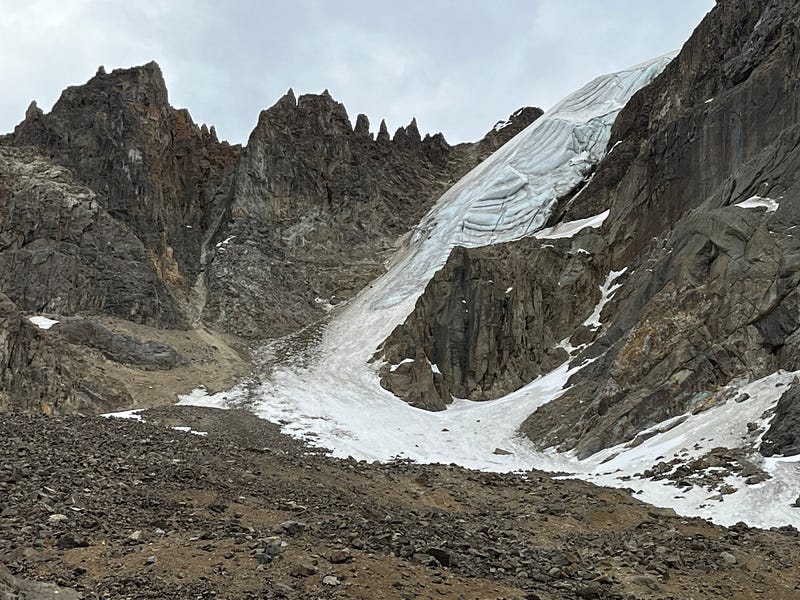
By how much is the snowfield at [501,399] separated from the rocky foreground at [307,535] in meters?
2.73

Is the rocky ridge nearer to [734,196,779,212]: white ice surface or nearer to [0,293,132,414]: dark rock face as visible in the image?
[0,293,132,414]: dark rock face

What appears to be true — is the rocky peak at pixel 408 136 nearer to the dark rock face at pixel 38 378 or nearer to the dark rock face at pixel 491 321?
the dark rock face at pixel 491 321

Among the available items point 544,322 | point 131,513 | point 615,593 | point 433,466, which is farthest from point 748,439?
→ point 544,322

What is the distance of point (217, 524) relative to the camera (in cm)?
1048

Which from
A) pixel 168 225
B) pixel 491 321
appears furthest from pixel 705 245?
pixel 168 225

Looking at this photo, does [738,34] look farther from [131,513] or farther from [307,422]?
[131,513]

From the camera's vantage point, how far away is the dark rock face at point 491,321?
36.2 m

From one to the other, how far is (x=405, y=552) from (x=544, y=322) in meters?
29.4

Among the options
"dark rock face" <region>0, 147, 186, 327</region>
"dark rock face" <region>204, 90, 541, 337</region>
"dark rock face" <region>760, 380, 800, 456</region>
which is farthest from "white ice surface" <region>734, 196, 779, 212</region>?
"dark rock face" <region>0, 147, 186, 327</region>

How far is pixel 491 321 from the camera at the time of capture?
38812 mm

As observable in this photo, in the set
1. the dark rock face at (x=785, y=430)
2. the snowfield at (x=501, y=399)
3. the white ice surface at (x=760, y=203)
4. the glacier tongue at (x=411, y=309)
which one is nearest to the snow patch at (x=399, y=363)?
the snowfield at (x=501, y=399)

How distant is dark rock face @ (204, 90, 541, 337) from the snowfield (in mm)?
3118

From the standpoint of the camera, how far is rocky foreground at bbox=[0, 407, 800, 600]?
807 cm

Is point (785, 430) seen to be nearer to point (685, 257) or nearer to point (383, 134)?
point (685, 257)
